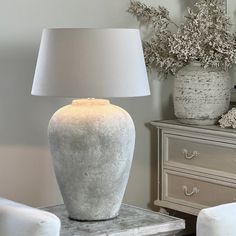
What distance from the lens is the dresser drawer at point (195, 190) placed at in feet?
9.47

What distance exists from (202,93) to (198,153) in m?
0.29

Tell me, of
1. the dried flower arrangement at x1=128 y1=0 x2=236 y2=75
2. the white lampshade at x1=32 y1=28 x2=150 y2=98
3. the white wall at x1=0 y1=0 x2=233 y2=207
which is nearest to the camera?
the white lampshade at x1=32 y1=28 x2=150 y2=98

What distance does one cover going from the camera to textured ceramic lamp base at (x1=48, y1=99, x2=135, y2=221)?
7.47 feet

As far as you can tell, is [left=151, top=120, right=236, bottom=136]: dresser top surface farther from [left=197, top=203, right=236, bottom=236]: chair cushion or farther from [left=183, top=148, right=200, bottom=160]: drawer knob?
[left=197, top=203, right=236, bottom=236]: chair cushion

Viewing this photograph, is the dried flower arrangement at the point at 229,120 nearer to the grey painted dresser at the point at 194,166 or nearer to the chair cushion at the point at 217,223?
the grey painted dresser at the point at 194,166

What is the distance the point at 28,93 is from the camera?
289 cm

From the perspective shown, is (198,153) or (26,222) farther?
(198,153)

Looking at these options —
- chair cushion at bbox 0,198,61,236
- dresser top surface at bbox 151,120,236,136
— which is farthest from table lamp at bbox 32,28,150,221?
dresser top surface at bbox 151,120,236,136

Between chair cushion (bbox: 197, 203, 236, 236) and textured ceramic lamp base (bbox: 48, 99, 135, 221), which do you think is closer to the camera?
chair cushion (bbox: 197, 203, 236, 236)

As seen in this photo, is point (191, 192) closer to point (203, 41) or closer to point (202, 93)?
point (202, 93)

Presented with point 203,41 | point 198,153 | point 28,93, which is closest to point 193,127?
point 198,153

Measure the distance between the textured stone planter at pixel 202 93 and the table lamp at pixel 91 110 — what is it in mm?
737

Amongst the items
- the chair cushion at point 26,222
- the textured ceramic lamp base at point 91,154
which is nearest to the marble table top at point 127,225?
the textured ceramic lamp base at point 91,154

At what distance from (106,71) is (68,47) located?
157 mm
